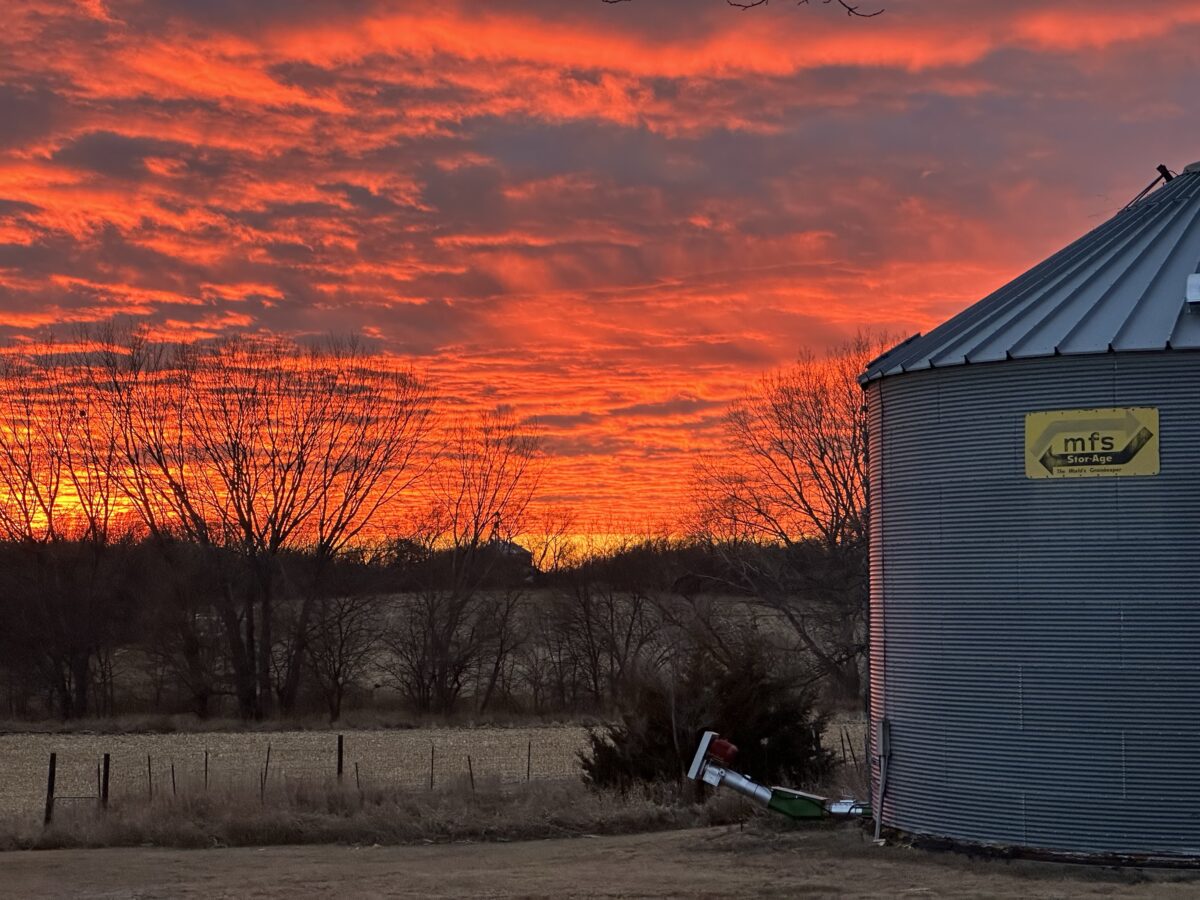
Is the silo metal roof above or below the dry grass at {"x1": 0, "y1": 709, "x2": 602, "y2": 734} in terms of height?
above

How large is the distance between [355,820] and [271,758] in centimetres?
2177

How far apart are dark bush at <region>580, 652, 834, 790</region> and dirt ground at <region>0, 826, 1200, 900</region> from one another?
4.27m

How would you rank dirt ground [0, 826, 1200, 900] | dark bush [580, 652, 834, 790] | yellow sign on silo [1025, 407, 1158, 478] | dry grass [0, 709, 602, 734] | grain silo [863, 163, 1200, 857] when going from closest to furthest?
dirt ground [0, 826, 1200, 900], grain silo [863, 163, 1200, 857], yellow sign on silo [1025, 407, 1158, 478], dark bush [580, 652, 834, 790], dry grass [0, 709, 602, 734]

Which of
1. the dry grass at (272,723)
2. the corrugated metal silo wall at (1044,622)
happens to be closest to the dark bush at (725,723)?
the corrugated metal silo wall at (1044,622)

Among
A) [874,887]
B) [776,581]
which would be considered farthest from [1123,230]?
[776,581]

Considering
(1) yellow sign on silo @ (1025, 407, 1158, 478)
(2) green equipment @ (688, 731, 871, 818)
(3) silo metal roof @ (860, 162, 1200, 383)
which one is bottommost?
(2) green equipment @ (688, 731, 871, 818)

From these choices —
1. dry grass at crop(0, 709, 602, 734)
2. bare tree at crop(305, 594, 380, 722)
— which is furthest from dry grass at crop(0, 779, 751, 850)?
bare tree at crop(305, 594, 380, 722)

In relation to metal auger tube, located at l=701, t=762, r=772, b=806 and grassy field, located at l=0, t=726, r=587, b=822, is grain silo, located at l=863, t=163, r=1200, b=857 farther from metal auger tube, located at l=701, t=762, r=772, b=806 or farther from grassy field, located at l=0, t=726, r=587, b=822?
grassy field, located at l=0, t=726, r=587, b=822

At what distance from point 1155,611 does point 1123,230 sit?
6.30 m

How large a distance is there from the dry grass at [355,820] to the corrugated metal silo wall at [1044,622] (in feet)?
22.6

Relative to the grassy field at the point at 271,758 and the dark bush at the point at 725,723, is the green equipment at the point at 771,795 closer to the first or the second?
the dark bush at the point at 725,723

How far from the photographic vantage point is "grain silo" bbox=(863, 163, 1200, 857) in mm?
16844

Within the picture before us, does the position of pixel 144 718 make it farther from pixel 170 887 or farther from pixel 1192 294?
pixel 1192 294

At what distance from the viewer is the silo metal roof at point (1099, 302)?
57.1 ft
